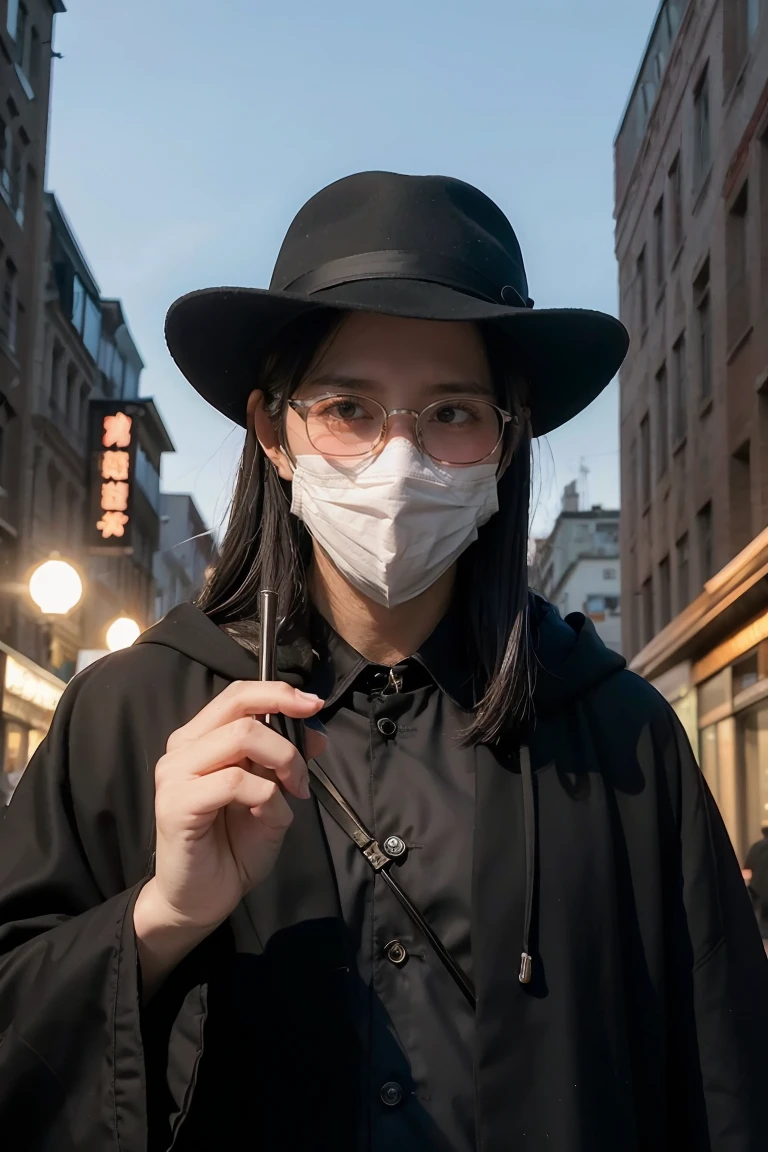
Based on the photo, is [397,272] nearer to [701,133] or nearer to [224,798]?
[224,798]

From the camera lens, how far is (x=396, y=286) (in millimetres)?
1735

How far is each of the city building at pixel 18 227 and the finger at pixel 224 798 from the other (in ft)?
66.6

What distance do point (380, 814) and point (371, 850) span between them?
71mm

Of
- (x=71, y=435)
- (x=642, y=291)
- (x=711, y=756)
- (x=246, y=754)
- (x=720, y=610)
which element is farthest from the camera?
(x=71, y=435)

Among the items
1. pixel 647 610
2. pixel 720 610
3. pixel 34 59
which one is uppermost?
pixel 34 59

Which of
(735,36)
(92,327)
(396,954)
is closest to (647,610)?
(735,36)

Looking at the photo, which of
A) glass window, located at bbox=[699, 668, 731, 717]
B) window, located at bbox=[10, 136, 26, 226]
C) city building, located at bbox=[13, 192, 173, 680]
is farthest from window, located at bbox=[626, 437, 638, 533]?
window, located at bbox=[10, 136, 26, 226]

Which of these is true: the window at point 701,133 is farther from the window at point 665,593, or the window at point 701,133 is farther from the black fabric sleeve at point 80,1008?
the black fabric sleeve at point 80,1008

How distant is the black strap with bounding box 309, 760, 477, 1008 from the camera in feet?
5.13

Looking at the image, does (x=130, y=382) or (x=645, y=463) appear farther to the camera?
(x=130, y=382)

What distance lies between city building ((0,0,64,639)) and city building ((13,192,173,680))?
62 centimetres

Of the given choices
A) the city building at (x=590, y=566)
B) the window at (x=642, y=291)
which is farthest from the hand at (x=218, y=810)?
the city building at (x=590, y=566)

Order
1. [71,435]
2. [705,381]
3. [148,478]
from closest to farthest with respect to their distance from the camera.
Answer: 1. [705,381]
2. [71,435]
3. [148,478]

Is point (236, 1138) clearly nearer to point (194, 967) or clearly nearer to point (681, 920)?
point (194, 967)
